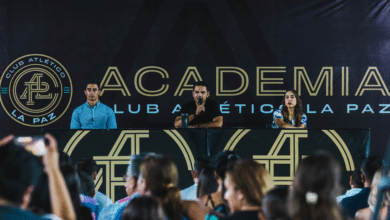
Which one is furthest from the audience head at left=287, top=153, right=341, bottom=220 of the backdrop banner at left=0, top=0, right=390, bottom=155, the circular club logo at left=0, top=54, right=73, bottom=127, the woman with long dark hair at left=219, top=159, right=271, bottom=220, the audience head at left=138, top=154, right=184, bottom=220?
the circular club logo at left=0, top=54, right=73, bottom=127

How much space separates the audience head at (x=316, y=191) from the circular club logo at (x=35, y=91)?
19.5 ft

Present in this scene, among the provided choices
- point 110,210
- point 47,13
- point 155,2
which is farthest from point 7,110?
point 110,210

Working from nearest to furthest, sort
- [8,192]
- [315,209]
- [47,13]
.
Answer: [8,192]
[315,209]
[47,13]

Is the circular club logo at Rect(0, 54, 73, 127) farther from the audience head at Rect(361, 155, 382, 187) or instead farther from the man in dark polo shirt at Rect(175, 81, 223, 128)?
the audience head at Rect(361, 155, 382, 187)

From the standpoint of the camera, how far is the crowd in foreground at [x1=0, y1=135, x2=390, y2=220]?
4.75 feet

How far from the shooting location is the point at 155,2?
7.22 metres

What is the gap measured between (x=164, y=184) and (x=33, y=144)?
40.5 inches

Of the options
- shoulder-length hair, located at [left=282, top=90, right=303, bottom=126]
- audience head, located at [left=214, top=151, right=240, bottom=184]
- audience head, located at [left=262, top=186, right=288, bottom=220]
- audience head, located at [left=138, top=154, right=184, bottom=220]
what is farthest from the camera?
shoulder-length hair, located at [left=282, top=90, right=303, bottom=126]

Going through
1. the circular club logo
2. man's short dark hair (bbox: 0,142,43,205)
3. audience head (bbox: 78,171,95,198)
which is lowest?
audience head (bbox: 78,171,95,198)

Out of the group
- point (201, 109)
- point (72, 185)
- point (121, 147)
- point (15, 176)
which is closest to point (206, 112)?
point (201, 109)

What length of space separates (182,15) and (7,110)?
3.21m

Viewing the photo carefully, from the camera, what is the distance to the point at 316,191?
1789mm

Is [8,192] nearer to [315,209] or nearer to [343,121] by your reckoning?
[315,209]

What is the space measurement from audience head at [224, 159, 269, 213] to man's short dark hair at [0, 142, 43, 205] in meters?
1.07
